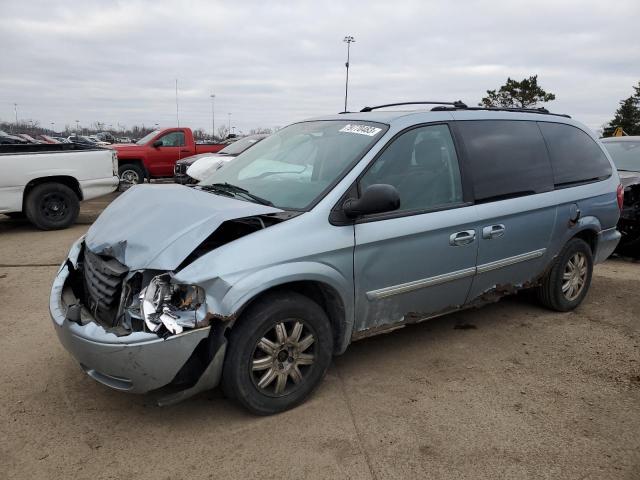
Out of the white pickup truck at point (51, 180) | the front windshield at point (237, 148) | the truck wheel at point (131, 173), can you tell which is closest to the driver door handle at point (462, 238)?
the white pickup truck at point (51, 180)

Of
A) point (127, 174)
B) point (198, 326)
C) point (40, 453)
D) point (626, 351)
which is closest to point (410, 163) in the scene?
point (198, 326)

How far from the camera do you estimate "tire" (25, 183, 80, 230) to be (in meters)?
8.26

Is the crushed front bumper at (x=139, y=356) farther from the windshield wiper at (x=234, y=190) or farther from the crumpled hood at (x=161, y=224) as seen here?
the windshield wiper at (x=234, y=190)

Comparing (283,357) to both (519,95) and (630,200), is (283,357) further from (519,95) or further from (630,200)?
(519,95)

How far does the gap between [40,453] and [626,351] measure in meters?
4.07

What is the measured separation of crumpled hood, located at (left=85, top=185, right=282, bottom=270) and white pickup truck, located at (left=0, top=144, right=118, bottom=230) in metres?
5.44

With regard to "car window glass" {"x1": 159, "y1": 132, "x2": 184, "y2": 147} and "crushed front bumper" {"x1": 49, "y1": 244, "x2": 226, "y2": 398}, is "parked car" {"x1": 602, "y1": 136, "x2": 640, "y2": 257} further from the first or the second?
"car window glass" {"x1": 159, "y1": 132, "x2": 184, "y2": 147}

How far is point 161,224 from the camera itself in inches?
119

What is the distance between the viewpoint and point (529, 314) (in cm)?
477

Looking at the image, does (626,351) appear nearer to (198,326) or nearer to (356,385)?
(356,385)

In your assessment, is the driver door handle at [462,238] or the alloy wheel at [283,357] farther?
the driver door handle at [462,238]

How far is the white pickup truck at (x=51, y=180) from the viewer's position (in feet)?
26.3

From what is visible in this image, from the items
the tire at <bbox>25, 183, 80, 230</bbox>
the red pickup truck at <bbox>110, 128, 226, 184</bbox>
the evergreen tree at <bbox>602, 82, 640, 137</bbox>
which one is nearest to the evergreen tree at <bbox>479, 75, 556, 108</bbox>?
the evergreen tree at <bbox>602, 82, 640, 137</bbox>

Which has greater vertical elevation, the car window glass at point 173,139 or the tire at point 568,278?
the car window glass at point 173,139
